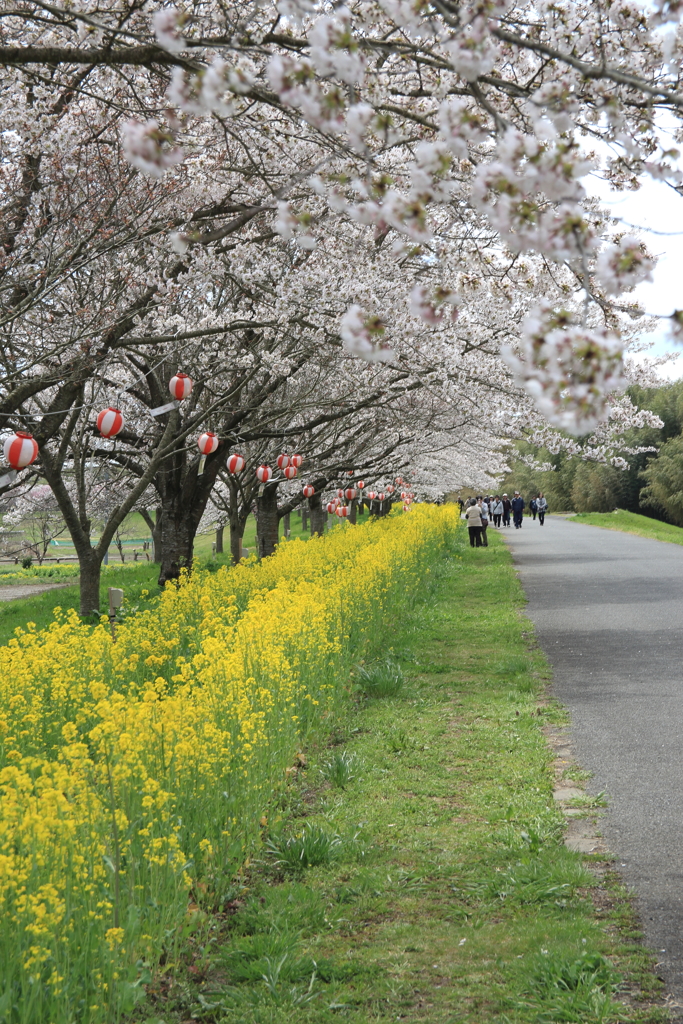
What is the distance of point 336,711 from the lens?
711 centimetres

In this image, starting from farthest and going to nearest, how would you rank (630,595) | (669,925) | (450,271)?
1. (630,595)
2. (450,271)
3. (669,925)

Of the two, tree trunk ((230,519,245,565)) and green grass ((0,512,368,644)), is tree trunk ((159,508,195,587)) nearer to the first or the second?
green grass ((0,512,368,644))

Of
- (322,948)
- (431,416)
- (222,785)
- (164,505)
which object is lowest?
(322,948)

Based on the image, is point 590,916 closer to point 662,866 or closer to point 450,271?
point 662,866

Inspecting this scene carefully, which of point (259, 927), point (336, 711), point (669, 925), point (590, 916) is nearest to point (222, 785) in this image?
point (259, 927)

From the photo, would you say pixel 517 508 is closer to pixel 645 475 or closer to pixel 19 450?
pixel 645 475

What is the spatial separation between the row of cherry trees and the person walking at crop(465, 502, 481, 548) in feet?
26.1

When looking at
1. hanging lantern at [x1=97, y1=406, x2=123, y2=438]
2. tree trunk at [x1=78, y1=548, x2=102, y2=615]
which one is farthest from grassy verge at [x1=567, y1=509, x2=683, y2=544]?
hanging lantern at [x1=97, y1=406, x2=123, y2=438]

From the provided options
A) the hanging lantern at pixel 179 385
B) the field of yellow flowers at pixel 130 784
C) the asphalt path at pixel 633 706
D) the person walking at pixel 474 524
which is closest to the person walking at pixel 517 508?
the person walking at pixel 474 524

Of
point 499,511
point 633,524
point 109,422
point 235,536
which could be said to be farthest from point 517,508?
point 109,422

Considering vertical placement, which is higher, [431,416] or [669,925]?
[431,416]

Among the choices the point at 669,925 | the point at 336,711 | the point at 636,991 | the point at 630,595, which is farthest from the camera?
the point at 630,595

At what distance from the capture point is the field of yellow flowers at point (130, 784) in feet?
9.23

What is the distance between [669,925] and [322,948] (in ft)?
5.07
